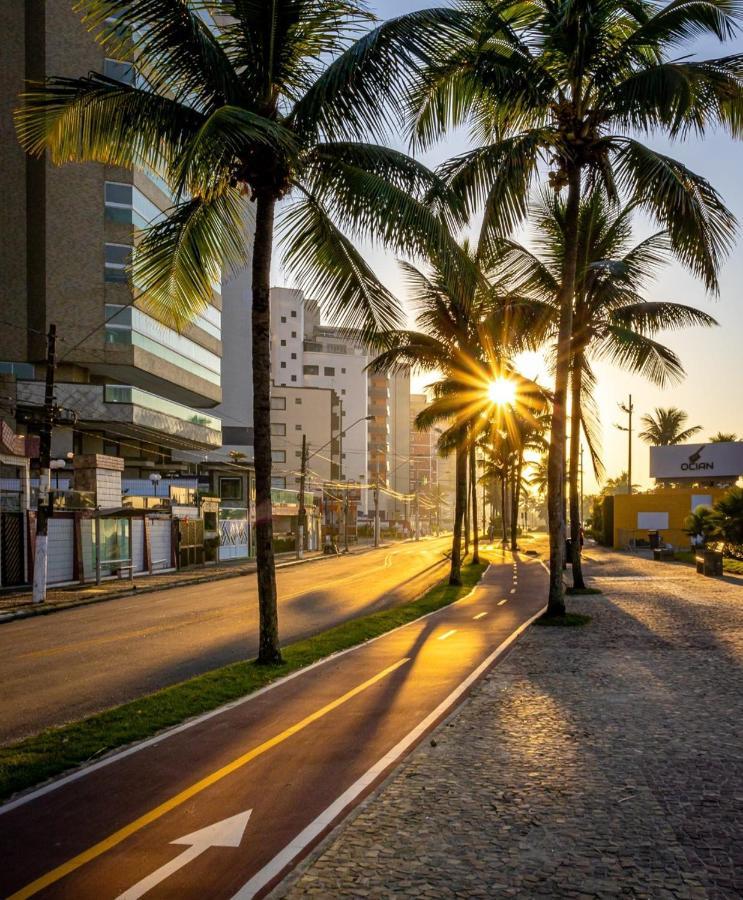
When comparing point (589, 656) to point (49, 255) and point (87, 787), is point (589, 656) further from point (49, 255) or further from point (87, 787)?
point (49, 255)

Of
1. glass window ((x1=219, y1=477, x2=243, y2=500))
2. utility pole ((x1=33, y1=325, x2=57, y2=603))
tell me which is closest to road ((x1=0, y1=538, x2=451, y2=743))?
utility pole ((x1=33, y1=325, x2=57, y2=603))

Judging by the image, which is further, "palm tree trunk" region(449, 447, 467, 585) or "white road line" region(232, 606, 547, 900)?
"palm tree trunk" region(449, 447, 467, 585)

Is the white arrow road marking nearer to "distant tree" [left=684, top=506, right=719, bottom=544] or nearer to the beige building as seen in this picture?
"distant tree" [left=684, top=506, right=719, bottom=544]

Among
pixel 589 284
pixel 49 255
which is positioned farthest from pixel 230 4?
pixel 49 255

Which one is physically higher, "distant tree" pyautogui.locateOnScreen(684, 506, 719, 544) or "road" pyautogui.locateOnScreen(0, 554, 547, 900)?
"distant tree" pyautogui.locateOnScreen(684, 506, 719, 544)

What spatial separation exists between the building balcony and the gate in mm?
13595

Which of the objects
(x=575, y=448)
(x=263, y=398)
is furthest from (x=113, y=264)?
(x=263, y=398)

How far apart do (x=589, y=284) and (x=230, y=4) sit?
13.9 meters

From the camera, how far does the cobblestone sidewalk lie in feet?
15.7

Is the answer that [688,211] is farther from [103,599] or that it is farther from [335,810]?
[103,599]

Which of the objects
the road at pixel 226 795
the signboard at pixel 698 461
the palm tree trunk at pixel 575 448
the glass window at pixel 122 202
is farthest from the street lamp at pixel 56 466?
the signboard at pixel 698 461

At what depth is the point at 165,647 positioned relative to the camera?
15.5 metres

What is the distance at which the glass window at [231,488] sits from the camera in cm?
6325

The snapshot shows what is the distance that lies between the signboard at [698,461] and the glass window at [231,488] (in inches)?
1180
